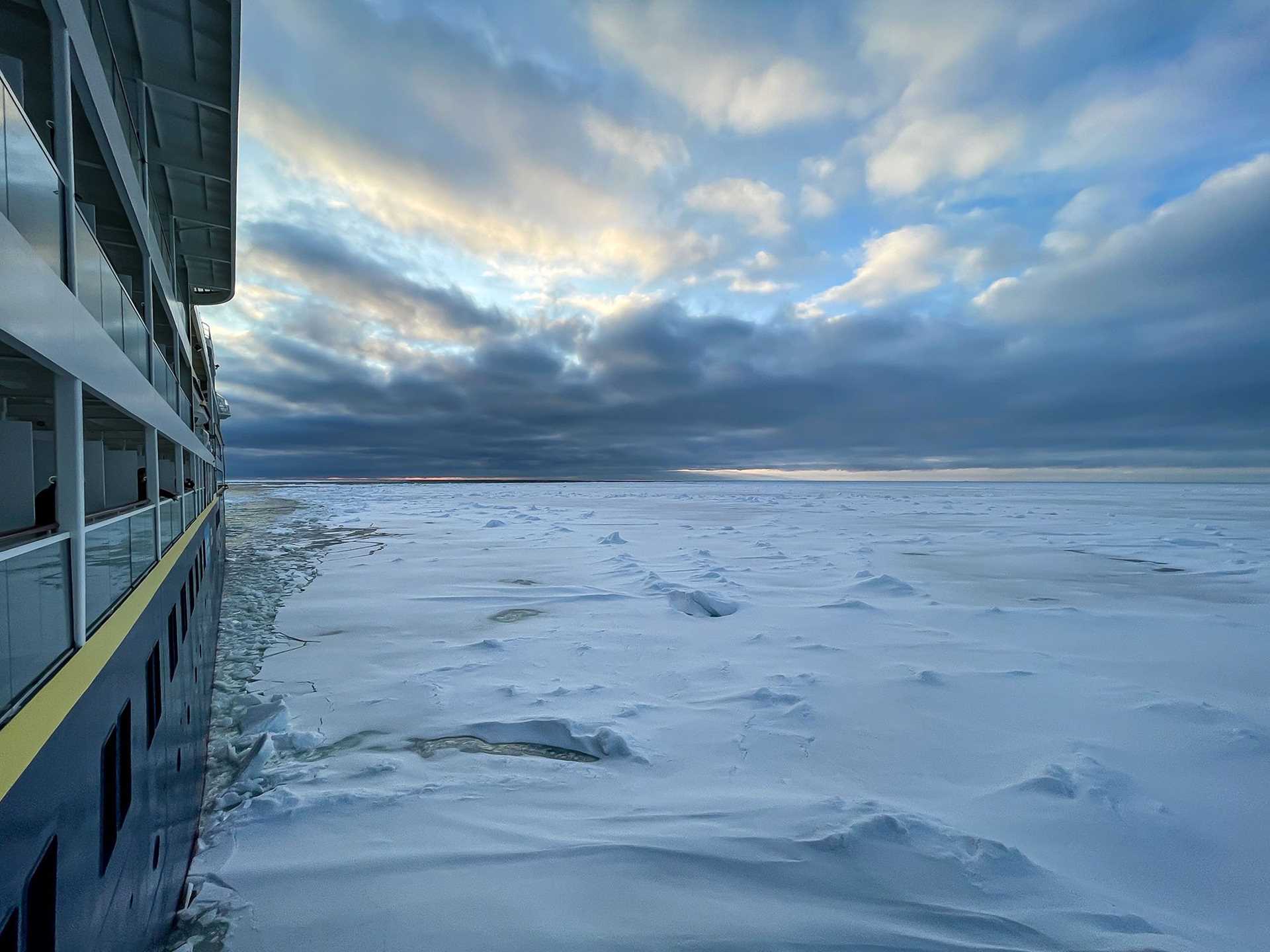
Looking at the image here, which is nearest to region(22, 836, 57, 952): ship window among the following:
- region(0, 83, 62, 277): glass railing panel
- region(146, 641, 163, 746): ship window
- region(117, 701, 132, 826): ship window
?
region(117, 701, 132, 826): ship window

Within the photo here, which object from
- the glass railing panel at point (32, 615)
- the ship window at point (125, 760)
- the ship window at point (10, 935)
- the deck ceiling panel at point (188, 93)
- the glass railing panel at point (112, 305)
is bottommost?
the ship window at point (125, 760)

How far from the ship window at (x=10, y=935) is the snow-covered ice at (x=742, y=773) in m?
1.75

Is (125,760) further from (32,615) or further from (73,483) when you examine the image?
(73,483)

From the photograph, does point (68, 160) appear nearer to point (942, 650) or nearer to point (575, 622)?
point (575, 622)

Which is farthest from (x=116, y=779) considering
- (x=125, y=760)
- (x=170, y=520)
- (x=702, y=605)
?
(x=702, y=605)

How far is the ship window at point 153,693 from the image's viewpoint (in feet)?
11.9

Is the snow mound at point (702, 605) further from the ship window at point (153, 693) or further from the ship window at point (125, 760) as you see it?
the ship window at point (125, 760)

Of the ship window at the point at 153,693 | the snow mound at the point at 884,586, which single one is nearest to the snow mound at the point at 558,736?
the ship window at the point at 153,693

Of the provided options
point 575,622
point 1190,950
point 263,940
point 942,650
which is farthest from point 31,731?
point 942,650

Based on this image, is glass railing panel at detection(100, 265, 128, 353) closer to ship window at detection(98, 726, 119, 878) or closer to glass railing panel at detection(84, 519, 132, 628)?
glass railing panel at detection(84, 519, 132, 628)

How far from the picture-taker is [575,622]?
352 inches

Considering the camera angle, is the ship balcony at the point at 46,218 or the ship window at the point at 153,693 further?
the ship window at the point at 153,693

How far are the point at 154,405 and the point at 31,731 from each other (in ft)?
13.8

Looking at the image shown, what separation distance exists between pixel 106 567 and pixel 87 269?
1693 millimetres
